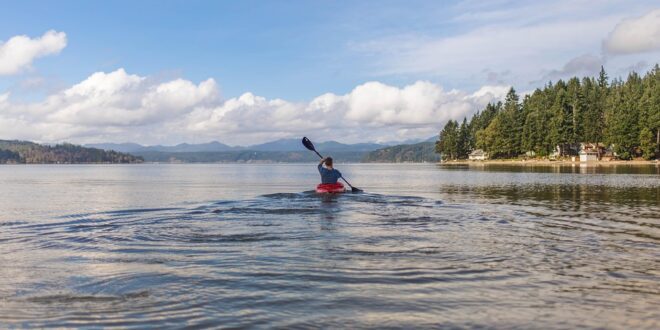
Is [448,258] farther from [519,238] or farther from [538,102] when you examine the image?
[538,102]

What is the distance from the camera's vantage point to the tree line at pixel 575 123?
128500 mm

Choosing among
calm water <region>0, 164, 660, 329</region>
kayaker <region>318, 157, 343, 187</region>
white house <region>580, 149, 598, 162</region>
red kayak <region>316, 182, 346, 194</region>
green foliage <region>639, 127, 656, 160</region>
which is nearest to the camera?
calm water <region>0, 164, 660, 329</region>

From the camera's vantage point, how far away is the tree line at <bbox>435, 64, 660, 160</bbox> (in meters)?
128

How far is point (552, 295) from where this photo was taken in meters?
9.66

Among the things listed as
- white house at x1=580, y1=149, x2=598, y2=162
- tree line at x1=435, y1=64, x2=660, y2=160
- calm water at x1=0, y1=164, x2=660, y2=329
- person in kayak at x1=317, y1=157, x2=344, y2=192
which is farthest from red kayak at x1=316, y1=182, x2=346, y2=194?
white house at x1=580, y1=149, x2=598, y2=162

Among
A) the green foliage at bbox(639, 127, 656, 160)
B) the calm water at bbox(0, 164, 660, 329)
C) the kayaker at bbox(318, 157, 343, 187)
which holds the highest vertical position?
the green foliage at bbox(639, 127, 656, 160)

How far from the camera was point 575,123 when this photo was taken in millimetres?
148500

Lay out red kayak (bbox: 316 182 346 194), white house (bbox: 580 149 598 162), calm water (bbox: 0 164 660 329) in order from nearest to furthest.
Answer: calm water (bbox: 0 164 660 329)
red kayak (bbox: 316 182 346 194)
white house (bbox: 580 149 598 162)

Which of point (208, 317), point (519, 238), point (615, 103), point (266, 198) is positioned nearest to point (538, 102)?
point (615, 103)

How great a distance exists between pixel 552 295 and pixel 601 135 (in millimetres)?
155868

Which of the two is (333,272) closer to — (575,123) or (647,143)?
(647,143)

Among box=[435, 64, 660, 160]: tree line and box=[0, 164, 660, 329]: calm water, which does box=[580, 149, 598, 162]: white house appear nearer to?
box=[435, 64, 660, 160]: tree line

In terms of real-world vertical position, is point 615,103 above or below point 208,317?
above

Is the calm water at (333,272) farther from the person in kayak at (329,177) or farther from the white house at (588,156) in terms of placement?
the white house at (588,156)
